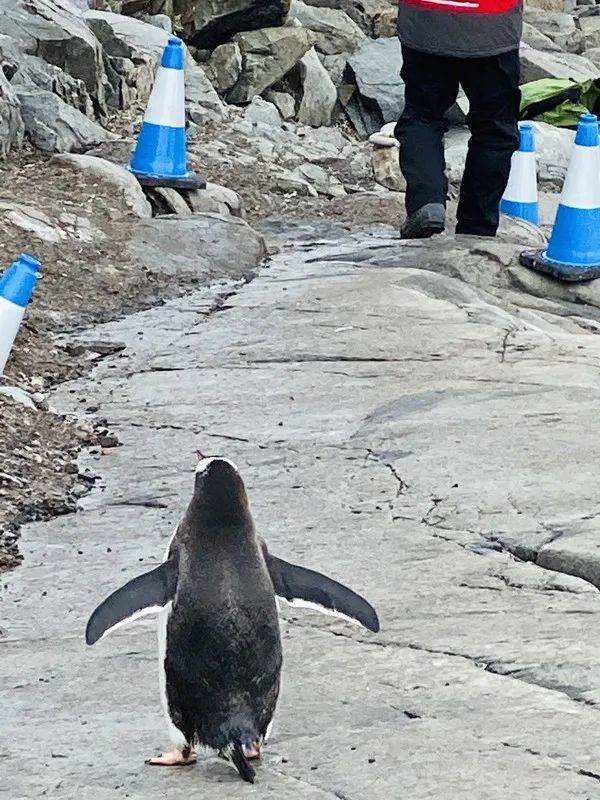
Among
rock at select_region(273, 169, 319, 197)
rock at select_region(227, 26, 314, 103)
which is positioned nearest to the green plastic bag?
rock at select_region(227, 26, 314, 103)

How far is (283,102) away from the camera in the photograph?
12312 millimetres

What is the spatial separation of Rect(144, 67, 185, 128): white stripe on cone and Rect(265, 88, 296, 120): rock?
465cm

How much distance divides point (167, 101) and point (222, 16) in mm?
6022

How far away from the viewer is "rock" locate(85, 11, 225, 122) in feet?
31.4

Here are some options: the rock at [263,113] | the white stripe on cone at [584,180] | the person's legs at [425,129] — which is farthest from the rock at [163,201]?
the rock at [263,113]

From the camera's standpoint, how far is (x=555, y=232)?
6.66m

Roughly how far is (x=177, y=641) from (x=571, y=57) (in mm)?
14794

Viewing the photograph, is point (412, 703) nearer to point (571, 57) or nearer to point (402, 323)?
point (402, 323)

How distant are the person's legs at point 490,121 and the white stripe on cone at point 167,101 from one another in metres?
1.46

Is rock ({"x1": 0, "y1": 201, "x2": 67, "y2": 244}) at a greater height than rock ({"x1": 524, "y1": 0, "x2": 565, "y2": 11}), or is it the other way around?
rock ({"x1": 0, "y1": 201, "x2": 67, "y2": 244})

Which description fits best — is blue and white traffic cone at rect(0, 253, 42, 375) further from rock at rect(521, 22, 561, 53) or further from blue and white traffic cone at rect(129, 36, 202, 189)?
rock at rect(521, 22, 561, 53)

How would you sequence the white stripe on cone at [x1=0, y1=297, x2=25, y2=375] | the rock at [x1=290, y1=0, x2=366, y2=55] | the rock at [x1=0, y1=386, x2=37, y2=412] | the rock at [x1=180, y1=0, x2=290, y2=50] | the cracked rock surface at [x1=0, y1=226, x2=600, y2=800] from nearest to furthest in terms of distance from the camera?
the cracked rock surface at [x1=0, y1=226, x2=600, y2=800] < the rock at [x1=0, y1=386, x2=37, y2=412] < the white stripe on cone at [x1=0, y1=297, x2=25, y2=375] < the rock at [x1=180, y1=0, x2=290, y2=50] < the rock at [x1=290, y1=0, x2=366, y2=55]

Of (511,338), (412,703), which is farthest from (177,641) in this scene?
(511,338)

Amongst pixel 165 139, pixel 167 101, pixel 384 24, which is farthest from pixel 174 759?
pixel 384 24
